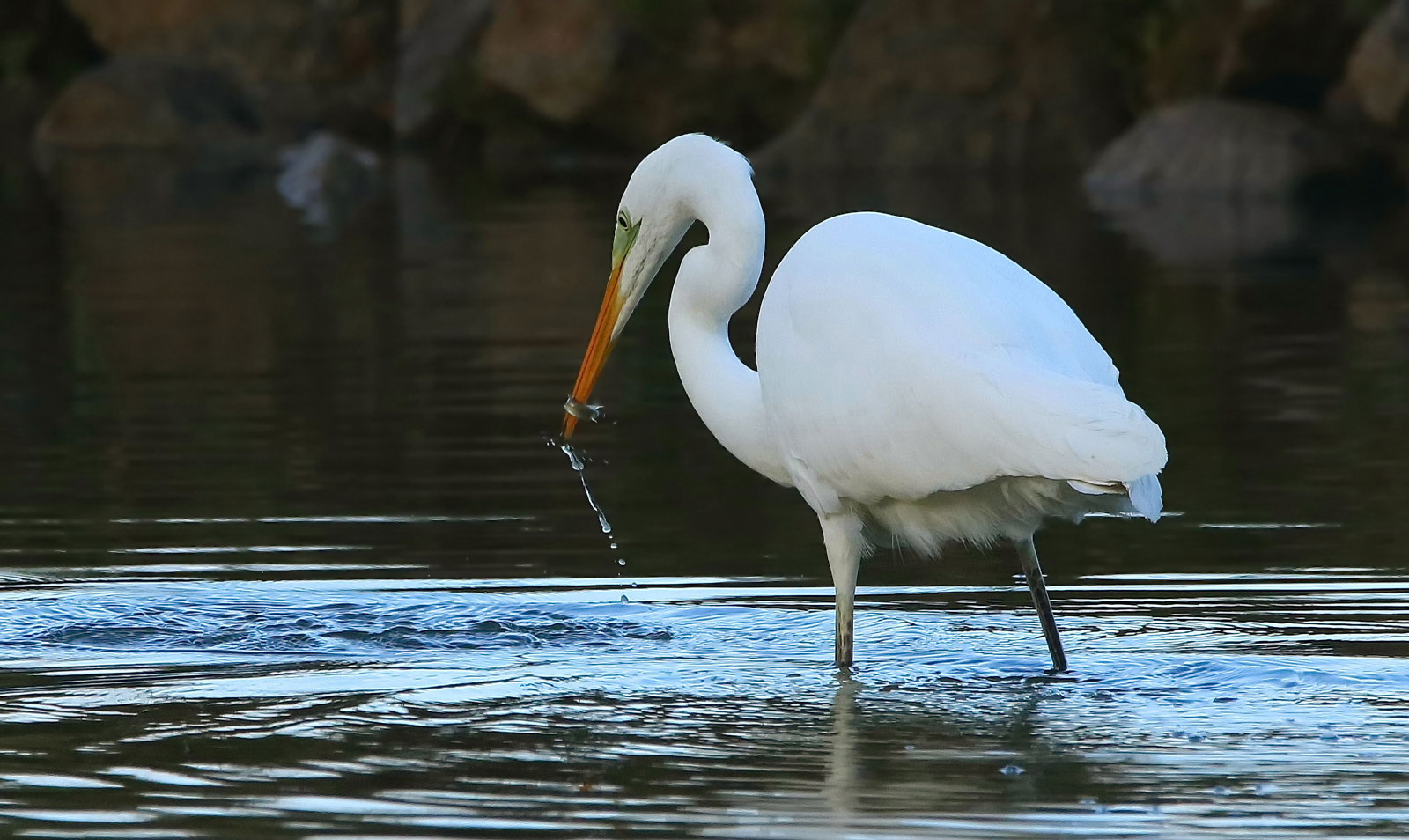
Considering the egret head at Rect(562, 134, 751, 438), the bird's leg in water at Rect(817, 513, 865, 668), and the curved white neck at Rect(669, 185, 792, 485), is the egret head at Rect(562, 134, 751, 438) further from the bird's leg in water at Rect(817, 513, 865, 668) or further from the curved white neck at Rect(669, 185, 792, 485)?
the bird's leg in water at Rect(817, 513, 865, 668)

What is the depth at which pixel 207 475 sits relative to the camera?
29.8 feet

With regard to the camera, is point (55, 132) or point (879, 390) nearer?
point (879, 390)

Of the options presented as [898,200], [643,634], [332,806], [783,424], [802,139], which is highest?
[802,139]

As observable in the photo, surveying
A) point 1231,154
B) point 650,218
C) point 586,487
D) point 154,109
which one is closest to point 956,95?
point 1231,154

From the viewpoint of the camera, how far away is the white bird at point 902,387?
542 centimetres

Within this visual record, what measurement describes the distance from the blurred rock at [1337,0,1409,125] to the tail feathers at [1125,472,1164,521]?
61.0 feet

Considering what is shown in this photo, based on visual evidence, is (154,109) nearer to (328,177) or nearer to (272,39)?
(272,39)

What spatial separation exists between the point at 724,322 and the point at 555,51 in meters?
23.9

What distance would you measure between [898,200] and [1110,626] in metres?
15.5

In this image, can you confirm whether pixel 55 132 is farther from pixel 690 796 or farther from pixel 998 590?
pixel 690 796

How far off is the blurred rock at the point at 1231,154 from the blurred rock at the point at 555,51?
809 centimetres

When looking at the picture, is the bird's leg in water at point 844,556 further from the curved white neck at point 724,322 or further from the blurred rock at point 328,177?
the blurred rock at point 328,177

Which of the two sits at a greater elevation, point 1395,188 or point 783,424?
point 1395,188

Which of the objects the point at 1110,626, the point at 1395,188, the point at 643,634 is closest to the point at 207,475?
the point at 643,634
